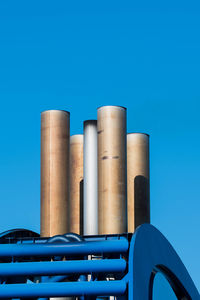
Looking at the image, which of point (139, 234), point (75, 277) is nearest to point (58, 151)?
point (75, 277)

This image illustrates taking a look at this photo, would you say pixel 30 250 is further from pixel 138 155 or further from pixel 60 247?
pixel 138 155

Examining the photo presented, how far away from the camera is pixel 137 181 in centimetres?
3725

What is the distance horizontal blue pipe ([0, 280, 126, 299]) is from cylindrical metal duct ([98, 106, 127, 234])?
17251 millimetres

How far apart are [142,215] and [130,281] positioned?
2314 cm

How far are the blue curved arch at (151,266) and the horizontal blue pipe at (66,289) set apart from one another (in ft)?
1.23

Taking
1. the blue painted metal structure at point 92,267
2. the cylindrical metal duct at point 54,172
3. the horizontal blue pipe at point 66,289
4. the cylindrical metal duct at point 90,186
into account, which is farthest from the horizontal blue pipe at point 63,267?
the cylindrical metal duct at point 90,186

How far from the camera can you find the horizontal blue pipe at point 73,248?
15281 mm

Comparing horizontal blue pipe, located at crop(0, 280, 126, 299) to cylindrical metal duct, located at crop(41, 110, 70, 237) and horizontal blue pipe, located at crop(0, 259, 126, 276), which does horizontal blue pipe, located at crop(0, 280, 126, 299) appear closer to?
horizontal blue pipe, located at crop(0, 259, 126, 276)

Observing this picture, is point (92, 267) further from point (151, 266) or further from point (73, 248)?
point (151, 266)

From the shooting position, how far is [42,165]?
34.2 m

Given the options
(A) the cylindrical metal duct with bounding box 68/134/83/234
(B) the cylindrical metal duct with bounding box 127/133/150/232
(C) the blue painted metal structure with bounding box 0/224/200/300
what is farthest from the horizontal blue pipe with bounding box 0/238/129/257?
(A) the cylindrical metal duct with bounding box 68/134/83/234

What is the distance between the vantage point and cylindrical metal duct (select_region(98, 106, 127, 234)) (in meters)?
31.9

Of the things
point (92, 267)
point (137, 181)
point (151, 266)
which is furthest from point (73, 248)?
point (137, 181)

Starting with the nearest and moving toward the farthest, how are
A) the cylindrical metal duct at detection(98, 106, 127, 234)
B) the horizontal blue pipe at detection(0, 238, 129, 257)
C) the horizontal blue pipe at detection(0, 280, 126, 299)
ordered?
the horizontal blue pipe at detection(0, 280, 126, 299) < the horizontal blue pipe at detection(0, 238, 129, 257) < the cylindrical metal duct at detection(98, 106, 127, 234)
